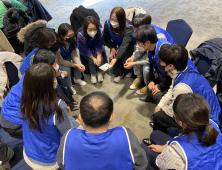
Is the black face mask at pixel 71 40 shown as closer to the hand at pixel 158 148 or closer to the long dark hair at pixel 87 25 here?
the long dark hair at pixel 87 25

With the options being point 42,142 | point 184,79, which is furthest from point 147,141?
point 42,142

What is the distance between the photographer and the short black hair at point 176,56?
4.96ft

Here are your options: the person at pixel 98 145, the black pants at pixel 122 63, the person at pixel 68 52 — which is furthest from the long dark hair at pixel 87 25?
the person at pixel 98 145

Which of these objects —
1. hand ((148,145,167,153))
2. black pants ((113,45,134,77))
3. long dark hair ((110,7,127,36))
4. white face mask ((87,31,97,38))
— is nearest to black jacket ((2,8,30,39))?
white face mask ((87,31,97,38))

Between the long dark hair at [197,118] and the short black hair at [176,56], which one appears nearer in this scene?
the long dark hair at [197,118]

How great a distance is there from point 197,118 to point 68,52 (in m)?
2.23

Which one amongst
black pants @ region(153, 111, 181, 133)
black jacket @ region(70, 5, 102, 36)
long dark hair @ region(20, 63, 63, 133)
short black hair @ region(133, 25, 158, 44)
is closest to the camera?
long dark hair @ region(20, 63, 63, 133)

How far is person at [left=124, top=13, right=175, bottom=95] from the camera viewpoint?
2.33 m

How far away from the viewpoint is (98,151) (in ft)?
2.94

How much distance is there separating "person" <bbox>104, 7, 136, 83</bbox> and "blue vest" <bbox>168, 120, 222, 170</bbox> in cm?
184

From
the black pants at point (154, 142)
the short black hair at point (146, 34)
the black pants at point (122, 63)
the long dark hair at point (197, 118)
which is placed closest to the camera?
the long dark hair at point (197, 118)

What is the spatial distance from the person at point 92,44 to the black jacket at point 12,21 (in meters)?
1.74

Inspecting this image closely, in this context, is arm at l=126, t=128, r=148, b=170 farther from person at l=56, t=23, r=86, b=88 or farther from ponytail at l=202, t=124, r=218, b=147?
person at l=56, t=23, r=86, b=88

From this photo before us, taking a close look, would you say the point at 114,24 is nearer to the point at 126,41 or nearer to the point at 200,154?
the point at 126,41
